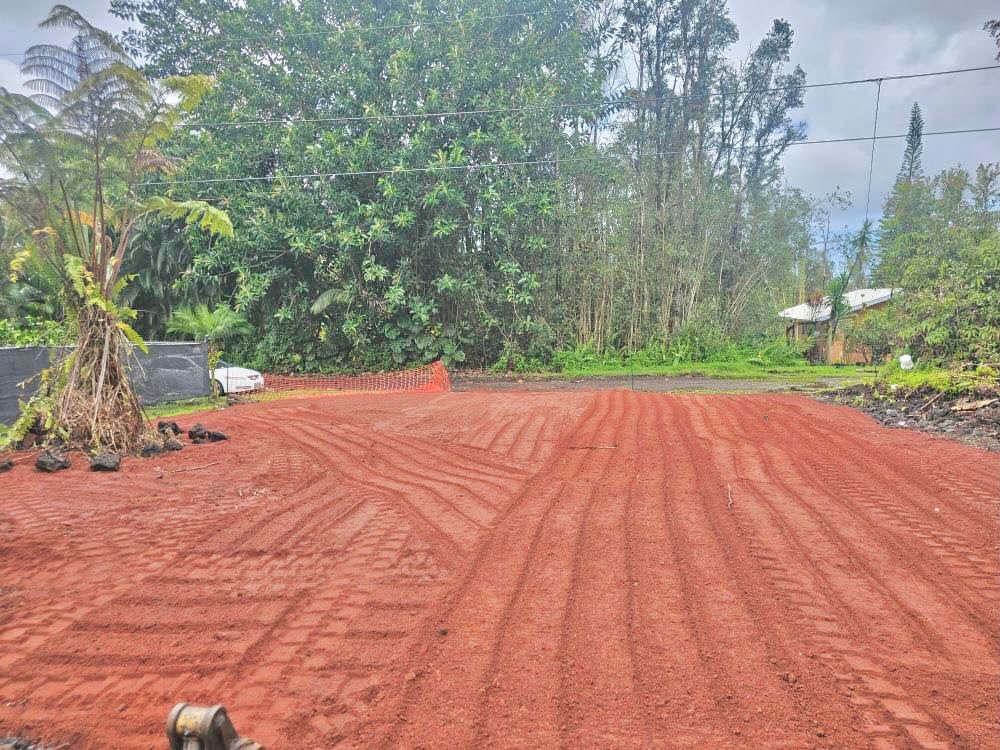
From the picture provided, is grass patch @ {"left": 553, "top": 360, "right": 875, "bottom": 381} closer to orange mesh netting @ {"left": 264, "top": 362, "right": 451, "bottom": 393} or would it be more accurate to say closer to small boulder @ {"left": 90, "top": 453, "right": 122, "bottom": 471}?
orange mesh netting @ {"left": 264, "top": 362, "right": 451, "bottom": 393}

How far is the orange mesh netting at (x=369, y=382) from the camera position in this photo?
16875 millimetres

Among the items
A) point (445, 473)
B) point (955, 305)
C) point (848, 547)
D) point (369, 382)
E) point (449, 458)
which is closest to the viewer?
point (848, 547)

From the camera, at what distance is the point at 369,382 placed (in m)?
17.7

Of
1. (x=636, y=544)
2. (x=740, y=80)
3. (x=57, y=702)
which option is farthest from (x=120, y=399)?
(x=740, y=80)

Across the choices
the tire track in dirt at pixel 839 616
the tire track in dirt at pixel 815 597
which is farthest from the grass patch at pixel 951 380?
the tire track in dirt at pixel 815 597

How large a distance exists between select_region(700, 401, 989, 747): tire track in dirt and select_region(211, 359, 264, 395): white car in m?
14.2

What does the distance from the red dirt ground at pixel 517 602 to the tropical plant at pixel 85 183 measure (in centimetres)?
132

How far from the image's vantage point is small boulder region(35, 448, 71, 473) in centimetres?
636

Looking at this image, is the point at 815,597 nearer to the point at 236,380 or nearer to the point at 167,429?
the point at 167,429

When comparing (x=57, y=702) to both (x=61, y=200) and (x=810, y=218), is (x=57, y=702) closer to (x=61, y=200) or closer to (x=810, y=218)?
(x=61, y=200)

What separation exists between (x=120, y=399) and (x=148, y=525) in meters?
3.69

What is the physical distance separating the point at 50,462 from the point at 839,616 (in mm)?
7635

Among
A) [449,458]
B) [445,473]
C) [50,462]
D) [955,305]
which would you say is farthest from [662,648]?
[955,305]

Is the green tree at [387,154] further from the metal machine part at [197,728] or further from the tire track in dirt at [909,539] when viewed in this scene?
the metal machine part at [197,728]
